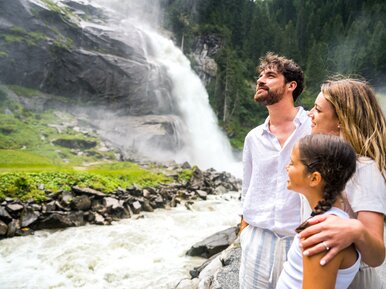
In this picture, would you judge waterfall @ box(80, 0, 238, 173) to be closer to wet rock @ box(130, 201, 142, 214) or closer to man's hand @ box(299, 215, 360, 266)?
wet rock @ box(130, 201, 142, 214)

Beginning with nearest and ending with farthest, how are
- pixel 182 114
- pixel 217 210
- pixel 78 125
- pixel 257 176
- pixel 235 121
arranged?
1. pixel 257 176
2. pixel 217 210
3. pixel 78 125
4. pixel 182 114
5. pixel 235 121

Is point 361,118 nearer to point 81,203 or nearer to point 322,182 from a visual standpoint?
point 322,182

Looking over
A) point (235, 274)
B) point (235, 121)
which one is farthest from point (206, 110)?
point (235, 274)

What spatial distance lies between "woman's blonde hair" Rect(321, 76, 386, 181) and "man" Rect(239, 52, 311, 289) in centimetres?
70

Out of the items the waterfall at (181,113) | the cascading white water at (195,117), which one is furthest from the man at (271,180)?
the cascading white water at (195,117)

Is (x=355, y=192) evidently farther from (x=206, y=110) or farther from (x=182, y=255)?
(x=206, y=110)

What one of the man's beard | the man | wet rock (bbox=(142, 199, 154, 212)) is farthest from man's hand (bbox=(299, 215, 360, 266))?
wet rock (bbox=(142, 199, 154, 212))

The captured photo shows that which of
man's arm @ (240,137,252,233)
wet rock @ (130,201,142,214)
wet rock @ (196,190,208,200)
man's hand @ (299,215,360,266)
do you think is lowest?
wet rock @ (196,190,208,200)

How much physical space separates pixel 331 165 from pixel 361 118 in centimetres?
51

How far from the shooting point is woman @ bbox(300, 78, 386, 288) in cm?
160

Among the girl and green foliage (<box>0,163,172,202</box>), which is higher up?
the girl

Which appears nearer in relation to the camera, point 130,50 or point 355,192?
point 355,192

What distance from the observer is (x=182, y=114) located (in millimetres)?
41938

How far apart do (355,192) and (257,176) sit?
1.13 meters
